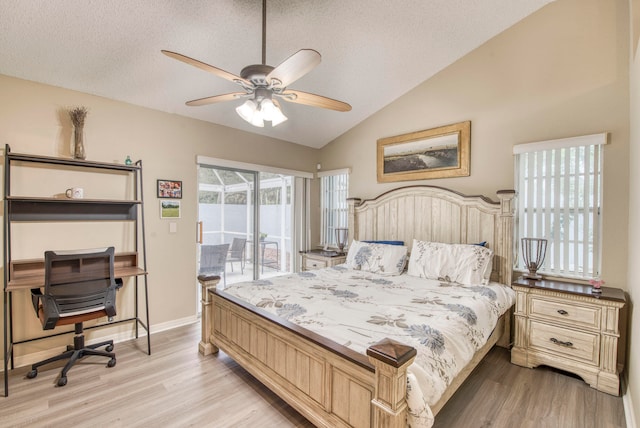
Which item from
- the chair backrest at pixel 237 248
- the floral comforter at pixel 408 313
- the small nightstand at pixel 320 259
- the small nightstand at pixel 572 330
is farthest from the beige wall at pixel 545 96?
the chair backrest at pixel 237 248

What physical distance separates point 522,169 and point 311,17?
2583 mm

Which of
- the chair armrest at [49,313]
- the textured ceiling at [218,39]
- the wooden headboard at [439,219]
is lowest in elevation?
the chair armrest at [49,313]

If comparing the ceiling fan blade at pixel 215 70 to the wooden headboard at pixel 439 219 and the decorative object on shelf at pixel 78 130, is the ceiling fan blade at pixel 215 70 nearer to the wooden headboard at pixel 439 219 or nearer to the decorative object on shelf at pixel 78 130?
the decorative object on shelf at pixel 78 130

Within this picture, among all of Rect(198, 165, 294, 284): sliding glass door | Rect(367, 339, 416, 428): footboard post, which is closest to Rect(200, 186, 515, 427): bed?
Rect(367, 339, 416, 428): footboard post

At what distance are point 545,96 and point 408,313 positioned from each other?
2.59 m

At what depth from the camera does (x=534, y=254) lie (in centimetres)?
290

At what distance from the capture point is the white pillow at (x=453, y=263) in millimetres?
2877

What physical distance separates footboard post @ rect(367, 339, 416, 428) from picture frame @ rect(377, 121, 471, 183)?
110 inches

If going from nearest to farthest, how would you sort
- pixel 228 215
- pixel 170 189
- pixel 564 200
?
1. pixel 564 200
2. pixel 170 189
3. pixel 228 215

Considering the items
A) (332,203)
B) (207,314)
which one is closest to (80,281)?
(207,314)

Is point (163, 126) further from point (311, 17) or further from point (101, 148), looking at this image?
point (311, 17)

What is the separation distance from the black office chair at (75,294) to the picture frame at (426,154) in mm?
3419

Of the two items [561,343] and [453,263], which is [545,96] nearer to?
[453,263]

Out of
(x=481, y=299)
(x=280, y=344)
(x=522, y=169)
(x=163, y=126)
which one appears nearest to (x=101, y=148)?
(x=163, y=126)
